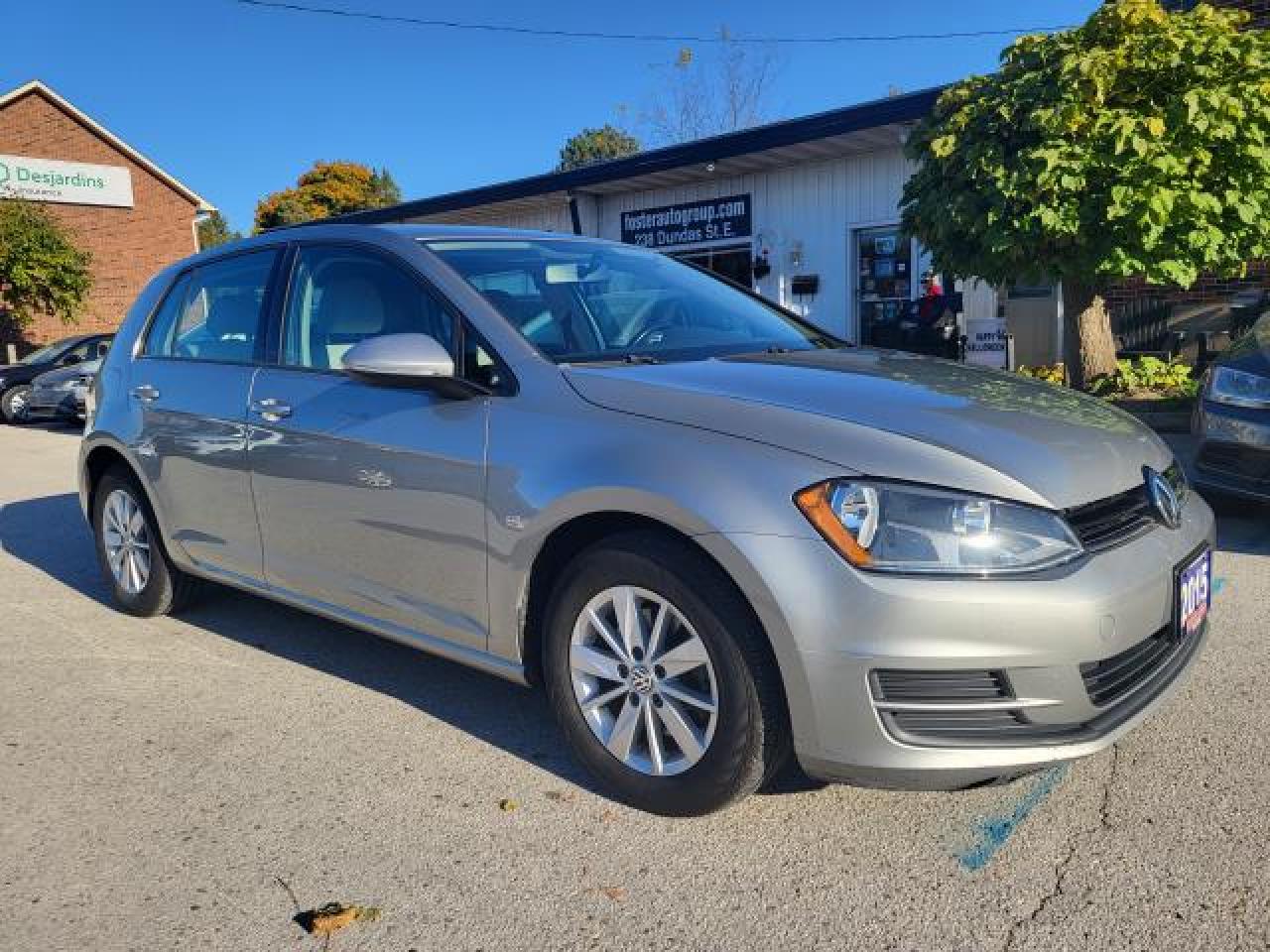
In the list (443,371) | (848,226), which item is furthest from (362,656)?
(848,226)

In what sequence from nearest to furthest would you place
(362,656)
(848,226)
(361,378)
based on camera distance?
1. (361,378)
2. (362,656)
3. (848,226)

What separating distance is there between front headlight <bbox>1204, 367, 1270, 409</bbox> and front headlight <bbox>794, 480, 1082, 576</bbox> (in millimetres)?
3192

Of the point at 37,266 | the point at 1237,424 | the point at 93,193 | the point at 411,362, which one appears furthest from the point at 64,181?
the point at 1237,424

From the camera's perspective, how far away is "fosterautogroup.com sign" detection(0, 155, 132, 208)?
2839cm

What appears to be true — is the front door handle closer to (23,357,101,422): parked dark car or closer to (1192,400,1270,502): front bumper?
(1192,400,1270,502): front bumper

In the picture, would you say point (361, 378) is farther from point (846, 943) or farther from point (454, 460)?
point (846, 943)

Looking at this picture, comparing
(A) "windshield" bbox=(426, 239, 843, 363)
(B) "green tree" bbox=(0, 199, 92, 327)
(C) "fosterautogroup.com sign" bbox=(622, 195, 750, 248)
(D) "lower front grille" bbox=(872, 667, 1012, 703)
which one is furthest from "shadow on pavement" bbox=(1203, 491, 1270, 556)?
(B) "green tree" bbox=(0, 199, 92, 327)

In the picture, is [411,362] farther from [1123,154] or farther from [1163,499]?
[1123,154]

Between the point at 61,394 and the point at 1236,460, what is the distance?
16.0m

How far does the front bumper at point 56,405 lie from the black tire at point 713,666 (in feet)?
50.3

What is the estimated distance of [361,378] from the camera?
3.27 m

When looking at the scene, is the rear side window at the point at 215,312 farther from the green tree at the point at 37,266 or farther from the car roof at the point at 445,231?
the green tree at the point at 37,266

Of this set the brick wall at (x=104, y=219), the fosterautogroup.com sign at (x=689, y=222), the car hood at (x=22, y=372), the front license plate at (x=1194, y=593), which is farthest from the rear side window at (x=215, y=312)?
the brick wall at (x=104, y=219)

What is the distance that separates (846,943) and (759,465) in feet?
3.45
